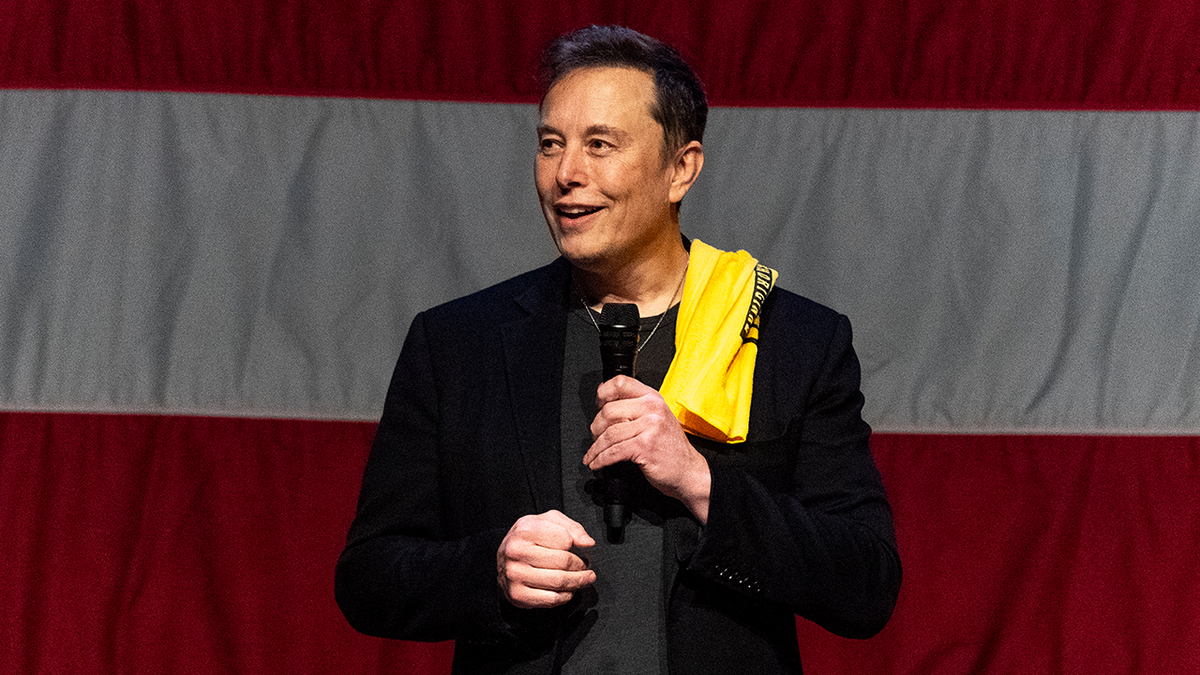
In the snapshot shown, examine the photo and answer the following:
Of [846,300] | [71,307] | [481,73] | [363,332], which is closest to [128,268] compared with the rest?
[71,307]

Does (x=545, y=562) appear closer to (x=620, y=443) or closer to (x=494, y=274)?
(x=620, y=443)

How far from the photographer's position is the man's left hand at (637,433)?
993 mm

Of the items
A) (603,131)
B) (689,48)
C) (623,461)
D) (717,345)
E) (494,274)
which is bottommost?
(623,461)

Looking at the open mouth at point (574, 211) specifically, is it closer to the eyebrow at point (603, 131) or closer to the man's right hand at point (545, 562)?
the eyebrow at point (603, 131)

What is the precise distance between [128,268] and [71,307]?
13cm

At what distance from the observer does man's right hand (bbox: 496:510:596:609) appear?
1.01m

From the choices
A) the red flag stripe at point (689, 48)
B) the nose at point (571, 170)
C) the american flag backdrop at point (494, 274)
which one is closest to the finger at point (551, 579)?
the nose at point (571, 170)

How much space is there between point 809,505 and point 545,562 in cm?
36

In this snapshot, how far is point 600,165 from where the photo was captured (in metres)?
1.24

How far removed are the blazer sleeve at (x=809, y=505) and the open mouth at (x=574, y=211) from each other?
26 centimetres

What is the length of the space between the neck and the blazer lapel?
4cm

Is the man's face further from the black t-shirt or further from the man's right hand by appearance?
the man's right hand

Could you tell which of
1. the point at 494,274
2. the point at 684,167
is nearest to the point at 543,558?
the point at 684,167

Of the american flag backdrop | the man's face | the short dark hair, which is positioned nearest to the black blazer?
the man's face
